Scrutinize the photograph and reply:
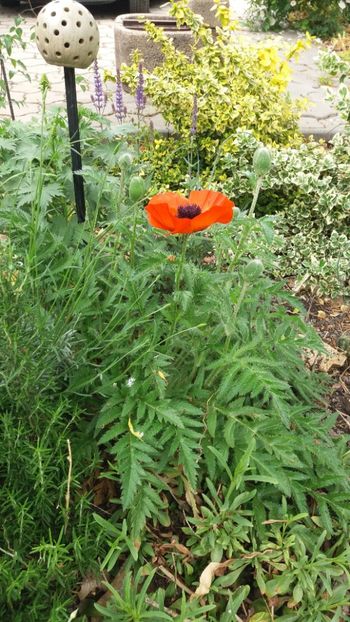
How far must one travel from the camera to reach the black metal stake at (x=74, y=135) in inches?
64.3

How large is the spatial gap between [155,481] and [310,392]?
1.98 ft

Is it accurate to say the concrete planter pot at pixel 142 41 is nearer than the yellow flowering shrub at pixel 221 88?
No

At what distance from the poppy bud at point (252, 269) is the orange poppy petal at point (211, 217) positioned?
4.4 inches

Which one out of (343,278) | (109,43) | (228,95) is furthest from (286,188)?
(109,43)

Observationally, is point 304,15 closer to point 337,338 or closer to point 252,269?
point 337,338

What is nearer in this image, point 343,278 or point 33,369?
point 33,369

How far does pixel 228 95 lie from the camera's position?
3518mm

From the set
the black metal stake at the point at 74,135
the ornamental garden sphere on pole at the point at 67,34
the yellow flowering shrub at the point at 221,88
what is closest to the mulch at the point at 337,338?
the black metal stake at the point at 74,135

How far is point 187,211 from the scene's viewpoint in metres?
1.35

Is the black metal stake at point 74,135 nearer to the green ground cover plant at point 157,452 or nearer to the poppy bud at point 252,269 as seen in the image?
the green ground cover plant at point 157,452

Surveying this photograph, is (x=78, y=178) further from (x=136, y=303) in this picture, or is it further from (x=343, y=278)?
(x=343, y=278)

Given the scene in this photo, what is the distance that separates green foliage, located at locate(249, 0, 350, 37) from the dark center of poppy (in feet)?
22.0

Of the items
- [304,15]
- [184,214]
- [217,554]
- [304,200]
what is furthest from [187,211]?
[304,15]

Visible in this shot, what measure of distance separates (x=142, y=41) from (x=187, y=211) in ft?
12.4
